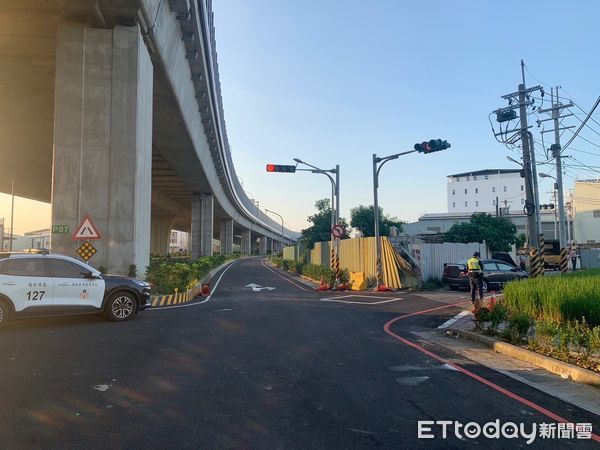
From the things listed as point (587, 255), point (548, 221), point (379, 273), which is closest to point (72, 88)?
point (379, 273)

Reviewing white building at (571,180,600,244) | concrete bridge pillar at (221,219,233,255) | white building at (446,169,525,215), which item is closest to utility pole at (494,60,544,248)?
white building at (571,180,600,244)

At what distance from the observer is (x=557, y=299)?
934cm

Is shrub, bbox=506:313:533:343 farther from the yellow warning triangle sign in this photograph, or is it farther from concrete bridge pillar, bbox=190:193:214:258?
concrete bridge pillar, bbox=190:193:214:258

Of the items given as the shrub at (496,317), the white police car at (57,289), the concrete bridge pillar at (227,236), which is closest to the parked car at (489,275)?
the shrub at (496,317)

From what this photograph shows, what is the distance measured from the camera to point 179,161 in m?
33.9

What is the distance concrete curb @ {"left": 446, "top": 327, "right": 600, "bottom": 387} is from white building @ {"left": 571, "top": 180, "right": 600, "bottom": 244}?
2461 inches

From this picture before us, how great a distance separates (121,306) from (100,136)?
7315 mm

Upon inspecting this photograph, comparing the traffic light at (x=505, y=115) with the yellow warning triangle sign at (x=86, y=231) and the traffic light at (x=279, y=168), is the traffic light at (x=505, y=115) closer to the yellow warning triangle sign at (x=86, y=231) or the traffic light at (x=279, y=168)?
the traffic light at (x=279, y=168)

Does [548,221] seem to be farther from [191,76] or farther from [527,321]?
[527,321]

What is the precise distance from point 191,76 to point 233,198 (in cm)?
3799

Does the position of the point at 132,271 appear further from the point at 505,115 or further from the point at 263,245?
the point at 263,245

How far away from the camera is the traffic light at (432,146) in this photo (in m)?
18.7

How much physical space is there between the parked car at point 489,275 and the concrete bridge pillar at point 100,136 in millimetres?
13661

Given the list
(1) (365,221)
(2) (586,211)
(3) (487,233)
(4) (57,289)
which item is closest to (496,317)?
(4) (57,289)
